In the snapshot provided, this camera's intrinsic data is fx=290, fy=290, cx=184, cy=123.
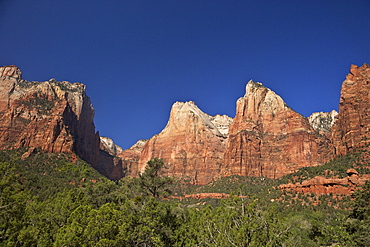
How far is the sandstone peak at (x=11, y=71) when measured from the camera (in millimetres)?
147500

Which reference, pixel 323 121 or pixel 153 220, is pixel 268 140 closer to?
pixel 323 121

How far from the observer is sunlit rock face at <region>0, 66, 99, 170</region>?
384ft

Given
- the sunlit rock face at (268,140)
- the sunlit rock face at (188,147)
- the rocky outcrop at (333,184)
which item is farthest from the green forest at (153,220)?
the sunlit rock face at (188,147)

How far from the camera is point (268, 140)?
466ft

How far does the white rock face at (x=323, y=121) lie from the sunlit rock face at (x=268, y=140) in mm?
41869

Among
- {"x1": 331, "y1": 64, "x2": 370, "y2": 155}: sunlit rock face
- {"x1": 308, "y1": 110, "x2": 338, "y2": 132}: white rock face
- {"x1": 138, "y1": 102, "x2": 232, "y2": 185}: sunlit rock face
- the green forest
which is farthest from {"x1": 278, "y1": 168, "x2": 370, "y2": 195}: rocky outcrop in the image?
{"x1": 308, "y1": 110, "x2": 338, "y2": 132}: white rock face

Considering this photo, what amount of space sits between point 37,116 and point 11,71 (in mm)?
41636

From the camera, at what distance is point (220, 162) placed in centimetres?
15900

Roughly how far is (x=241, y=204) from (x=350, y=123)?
290ft

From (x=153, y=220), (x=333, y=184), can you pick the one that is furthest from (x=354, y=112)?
(x=153, y=220)

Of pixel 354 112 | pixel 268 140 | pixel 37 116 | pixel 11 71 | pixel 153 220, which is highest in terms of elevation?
pixel 11 71

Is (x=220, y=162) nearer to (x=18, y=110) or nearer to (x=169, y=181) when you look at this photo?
(x=18, y=110)

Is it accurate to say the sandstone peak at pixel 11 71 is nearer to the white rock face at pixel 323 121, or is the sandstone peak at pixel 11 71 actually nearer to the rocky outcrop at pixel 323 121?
the rocky outcrop at pixel 323 121

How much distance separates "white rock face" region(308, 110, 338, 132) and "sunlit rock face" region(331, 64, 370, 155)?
73878 mm
